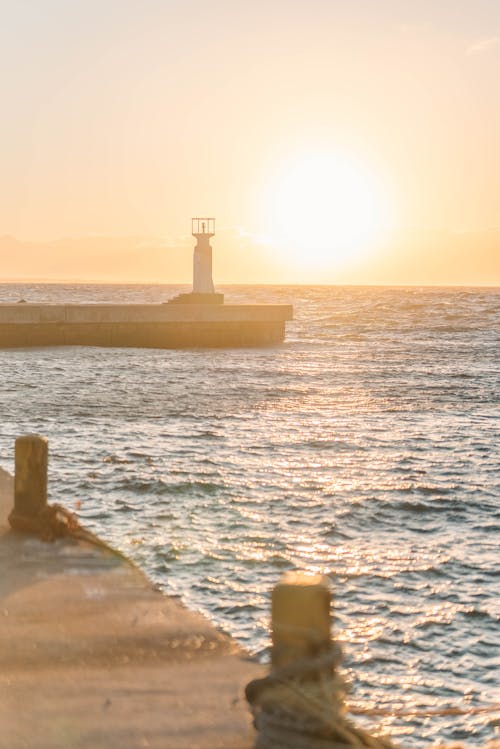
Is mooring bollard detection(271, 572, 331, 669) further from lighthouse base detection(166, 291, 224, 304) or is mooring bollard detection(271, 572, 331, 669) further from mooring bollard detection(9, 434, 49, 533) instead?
lighthouse base detection(166, 291, 224, 304)

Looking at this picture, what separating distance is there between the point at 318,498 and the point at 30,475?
248 inches

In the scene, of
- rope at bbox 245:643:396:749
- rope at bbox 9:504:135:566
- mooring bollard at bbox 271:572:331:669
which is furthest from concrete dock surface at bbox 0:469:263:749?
mooring bollard at bbox 271:572:331:669

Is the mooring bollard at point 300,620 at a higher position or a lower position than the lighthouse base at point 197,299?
lower

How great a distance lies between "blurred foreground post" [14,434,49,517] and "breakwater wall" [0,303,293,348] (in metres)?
32.2

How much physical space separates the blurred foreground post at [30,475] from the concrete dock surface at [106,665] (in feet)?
2.08

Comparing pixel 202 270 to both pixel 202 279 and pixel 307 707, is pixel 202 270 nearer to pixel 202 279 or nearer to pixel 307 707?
pixel 202 279

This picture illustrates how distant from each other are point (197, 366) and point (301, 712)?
106 feet

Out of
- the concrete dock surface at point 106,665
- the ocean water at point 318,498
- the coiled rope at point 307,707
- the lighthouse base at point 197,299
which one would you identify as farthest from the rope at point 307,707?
the lighthouse base at point 197,299

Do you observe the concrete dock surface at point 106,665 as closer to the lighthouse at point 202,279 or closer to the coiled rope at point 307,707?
the coiled rope at point 307,707

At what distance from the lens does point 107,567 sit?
296 inches

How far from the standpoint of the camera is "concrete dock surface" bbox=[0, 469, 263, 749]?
4680mm

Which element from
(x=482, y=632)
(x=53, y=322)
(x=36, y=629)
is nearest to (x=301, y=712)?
(x=36, y=629)

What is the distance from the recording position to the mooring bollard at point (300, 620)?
360 cm

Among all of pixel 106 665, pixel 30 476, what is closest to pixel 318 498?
pixel 30 476
